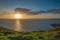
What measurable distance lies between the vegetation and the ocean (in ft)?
0.16

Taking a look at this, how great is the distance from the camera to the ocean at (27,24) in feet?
6.42

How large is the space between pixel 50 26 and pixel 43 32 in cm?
11

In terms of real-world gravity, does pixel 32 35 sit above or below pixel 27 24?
below

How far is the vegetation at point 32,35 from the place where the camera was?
1.95 meters

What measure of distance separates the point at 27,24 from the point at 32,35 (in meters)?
0.15

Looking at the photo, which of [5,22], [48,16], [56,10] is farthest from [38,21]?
[5,22]

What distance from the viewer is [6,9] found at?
199 cm

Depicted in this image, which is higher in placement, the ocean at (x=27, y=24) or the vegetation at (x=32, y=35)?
the ocean at (x=27, y=24)

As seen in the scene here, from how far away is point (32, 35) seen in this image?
196cm

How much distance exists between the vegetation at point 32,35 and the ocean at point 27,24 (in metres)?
0.05

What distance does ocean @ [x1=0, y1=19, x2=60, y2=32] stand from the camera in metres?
1.96

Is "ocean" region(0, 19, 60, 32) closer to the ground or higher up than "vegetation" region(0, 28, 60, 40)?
higher up

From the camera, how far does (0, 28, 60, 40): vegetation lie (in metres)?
1.95

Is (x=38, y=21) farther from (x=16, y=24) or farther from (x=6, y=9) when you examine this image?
(x=6, y=9)
